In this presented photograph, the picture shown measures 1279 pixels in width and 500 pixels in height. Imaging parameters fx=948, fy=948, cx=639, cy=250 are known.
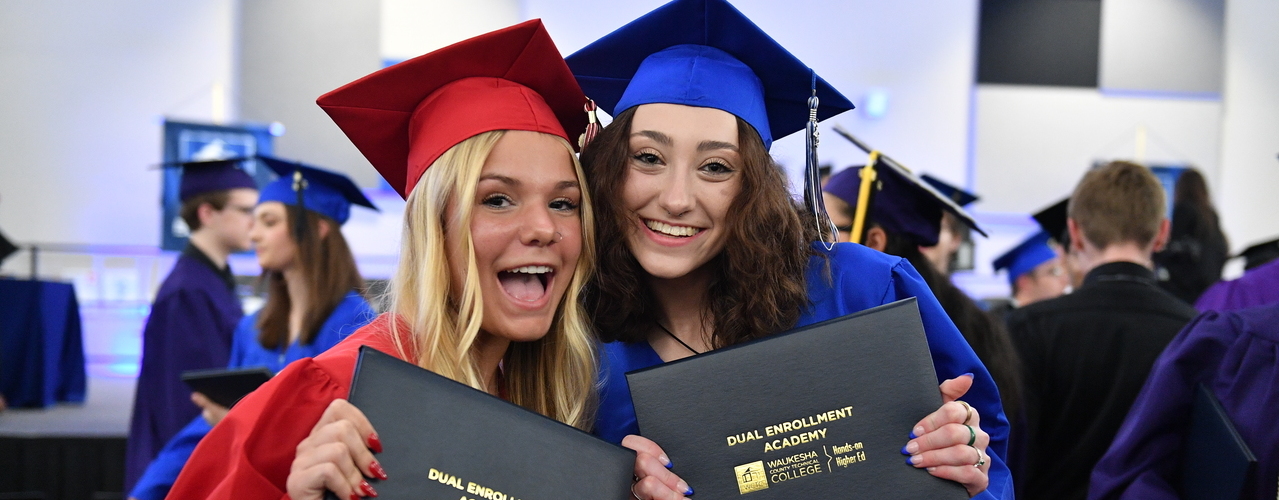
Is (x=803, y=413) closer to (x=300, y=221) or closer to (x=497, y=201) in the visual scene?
(x=497, y=201)

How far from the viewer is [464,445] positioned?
48.0 inches

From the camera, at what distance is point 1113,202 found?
310cm

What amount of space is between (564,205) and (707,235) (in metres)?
0.27

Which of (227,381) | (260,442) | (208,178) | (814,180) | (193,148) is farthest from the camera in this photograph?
(193,148)

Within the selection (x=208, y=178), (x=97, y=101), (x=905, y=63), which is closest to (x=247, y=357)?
(x=208, y=178)

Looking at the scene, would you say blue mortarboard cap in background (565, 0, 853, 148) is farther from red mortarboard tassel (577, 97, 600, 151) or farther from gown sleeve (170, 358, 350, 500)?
gown sleeve (170, 358, 350, 500)

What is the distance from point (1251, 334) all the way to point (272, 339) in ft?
10.6

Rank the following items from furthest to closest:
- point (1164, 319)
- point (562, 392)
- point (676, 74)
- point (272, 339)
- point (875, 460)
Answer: point (272, 339) → point (1164, 319) → point (676, 74) → point (562, 392) → point (875, 460)

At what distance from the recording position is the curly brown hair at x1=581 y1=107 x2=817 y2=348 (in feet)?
5.63

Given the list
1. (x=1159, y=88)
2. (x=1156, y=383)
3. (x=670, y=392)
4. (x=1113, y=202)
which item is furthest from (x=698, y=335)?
(x=1159, y=88)

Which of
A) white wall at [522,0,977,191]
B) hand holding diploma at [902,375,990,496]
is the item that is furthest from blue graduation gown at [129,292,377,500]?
white wall at [522,0,977,191]

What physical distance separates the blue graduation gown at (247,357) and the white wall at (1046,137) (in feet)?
24.6

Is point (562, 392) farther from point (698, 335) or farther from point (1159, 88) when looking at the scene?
point (1159, 88)

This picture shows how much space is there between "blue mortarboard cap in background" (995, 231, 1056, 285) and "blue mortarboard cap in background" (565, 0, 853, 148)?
4011 millimetres
